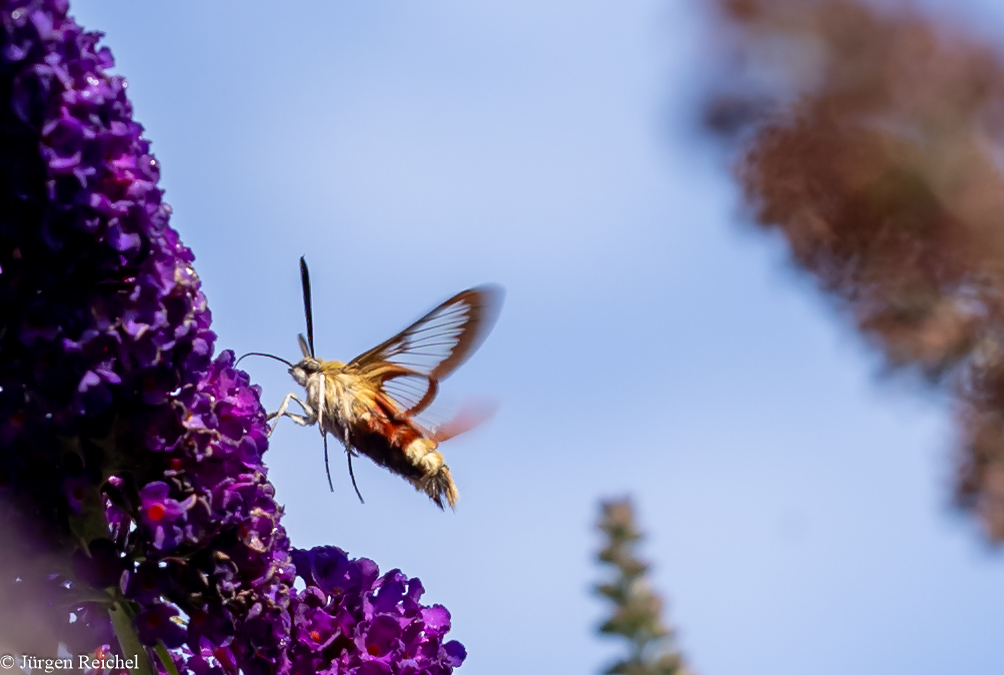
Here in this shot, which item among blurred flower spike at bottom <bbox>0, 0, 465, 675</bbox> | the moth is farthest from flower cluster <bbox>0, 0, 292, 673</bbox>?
the moth

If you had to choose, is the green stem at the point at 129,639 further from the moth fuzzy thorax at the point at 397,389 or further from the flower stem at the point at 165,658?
the moth fuzzy thorax at the point at 397,389

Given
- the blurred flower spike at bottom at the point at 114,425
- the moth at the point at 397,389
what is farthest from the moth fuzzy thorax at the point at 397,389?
the blurred flower spike at bottom at the point at 114,425

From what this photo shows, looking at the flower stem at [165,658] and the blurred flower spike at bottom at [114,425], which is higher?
the blurred flower spike at bottom at [114,425]

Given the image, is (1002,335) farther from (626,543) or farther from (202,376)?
(202,376)

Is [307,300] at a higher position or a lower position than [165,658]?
higher

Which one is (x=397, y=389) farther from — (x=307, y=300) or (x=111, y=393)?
(x=111, y=393)

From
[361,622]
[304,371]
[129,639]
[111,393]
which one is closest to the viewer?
[111,393]

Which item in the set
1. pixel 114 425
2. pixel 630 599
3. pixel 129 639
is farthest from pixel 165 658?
pixel 630 599
